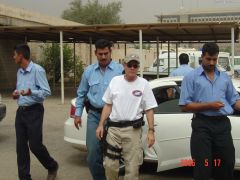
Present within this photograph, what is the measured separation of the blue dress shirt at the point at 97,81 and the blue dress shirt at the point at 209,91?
98 cm

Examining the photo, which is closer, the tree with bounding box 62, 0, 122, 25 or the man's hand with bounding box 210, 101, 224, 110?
the man's hand with bounding box 210, 101, 224, 110

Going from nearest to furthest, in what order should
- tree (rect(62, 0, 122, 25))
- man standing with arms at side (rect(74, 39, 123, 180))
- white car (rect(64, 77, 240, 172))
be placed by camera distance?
man standing with arms at side (rect(74, 39, 123, 180)) → white car (rect(64, 77, 240, 172)) → tree (rect(62, 0, 122, 25))

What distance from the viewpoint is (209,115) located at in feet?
14.3

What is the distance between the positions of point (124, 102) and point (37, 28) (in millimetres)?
13096

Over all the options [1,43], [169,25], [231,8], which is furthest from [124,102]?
[231,8]

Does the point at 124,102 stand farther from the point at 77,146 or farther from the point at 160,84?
the point at 77,146

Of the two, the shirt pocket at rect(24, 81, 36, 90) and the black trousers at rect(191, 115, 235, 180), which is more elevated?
the shirt pocket at rect(24, 81, 36, 90)

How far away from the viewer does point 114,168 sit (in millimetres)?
4539

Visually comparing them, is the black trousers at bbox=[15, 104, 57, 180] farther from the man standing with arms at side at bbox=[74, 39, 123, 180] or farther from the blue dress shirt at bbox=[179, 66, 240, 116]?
the blue dress shirt at bbox=[179, 66, 240, 116]

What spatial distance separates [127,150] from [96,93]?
894mm

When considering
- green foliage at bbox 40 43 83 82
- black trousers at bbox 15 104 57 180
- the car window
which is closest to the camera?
black trousers at bbox 15 104 57 180

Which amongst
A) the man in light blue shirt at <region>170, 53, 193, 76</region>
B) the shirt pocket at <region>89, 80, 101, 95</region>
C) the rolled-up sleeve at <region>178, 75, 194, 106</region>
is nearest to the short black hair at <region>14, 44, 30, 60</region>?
the shirt pocket at <region>89, 80, 101, 95</region>

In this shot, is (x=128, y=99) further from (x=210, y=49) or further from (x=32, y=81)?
(x=32, y=81)

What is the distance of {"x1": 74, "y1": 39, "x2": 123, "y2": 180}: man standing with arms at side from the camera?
16.4ft
